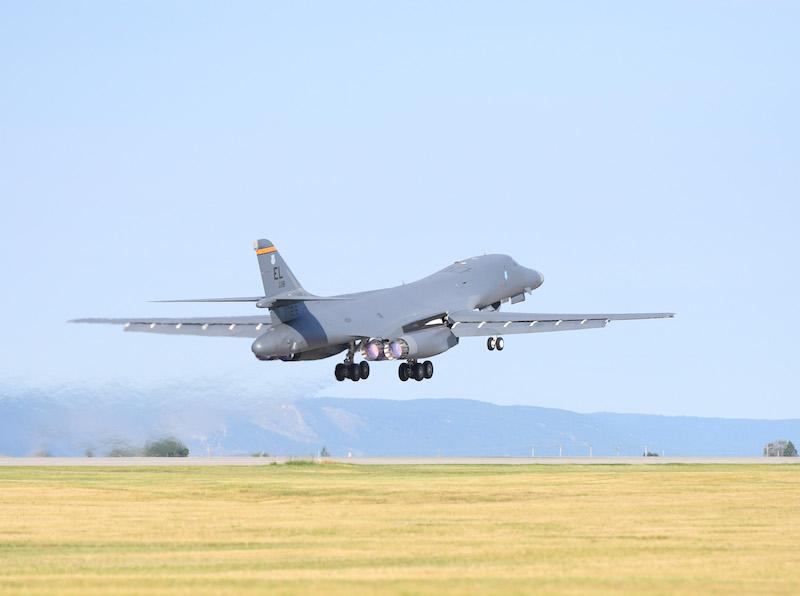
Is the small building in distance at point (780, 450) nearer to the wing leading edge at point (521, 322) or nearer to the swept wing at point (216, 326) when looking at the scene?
the wing leading edge at point (521, 322)

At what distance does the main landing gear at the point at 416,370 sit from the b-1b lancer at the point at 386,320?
0.15 feet

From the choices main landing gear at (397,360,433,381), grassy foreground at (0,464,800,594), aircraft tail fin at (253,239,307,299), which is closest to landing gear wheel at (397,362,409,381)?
main landing gear at (397,360,433,381)

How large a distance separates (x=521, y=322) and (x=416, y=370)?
5.38 meters

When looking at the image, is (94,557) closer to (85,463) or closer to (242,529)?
(242,529)

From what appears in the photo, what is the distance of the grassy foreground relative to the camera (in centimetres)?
2680

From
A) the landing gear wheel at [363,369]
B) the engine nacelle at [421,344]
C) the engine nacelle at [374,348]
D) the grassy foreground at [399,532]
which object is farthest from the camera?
the landing gear wheel at [363,369]

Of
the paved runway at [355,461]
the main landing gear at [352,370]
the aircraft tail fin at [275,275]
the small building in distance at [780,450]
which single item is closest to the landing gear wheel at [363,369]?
the main landing gear at [352,370]

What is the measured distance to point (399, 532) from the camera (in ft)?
115

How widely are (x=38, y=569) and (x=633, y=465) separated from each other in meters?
38.5

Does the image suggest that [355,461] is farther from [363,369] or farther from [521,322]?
[521,322]

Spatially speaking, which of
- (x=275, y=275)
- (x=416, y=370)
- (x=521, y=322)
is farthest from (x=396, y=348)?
(x=275, y=275)

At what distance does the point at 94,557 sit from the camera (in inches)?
1206

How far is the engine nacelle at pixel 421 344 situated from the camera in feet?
231

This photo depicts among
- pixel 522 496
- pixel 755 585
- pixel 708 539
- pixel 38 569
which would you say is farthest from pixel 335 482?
pixel 755 585
